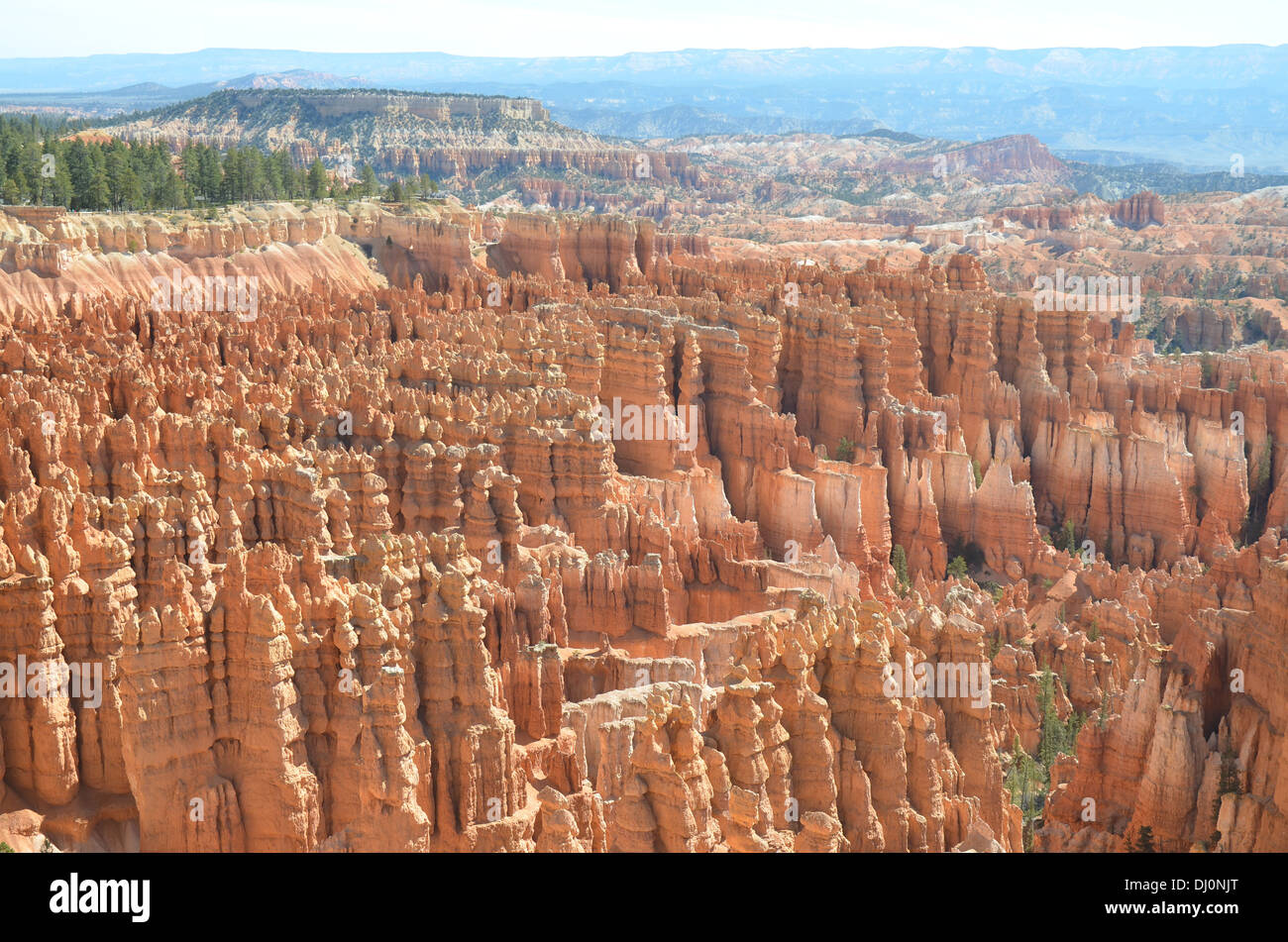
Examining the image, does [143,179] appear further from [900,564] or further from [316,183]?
[900,564]

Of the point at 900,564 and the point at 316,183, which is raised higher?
the point at 316,183

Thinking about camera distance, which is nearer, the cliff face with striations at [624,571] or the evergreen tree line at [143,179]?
the cliff face with striations at [624,571]

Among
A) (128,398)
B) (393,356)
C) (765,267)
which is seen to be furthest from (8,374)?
(765,267)

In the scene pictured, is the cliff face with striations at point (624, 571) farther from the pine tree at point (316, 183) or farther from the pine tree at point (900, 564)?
the pine tree at point (316, 183)

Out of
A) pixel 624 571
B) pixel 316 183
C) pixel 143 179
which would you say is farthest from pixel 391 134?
pixel 624 571

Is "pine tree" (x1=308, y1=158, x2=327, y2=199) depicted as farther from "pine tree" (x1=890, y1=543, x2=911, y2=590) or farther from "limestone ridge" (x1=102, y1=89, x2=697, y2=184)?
"limestone ridge" (x1=102, y1=89, x2=697, y2=184)

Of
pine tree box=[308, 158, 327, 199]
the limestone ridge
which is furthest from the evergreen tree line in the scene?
the limestone ridge

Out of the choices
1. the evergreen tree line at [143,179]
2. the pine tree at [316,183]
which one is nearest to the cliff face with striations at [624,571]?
the evergreen tree line at [143,179]
